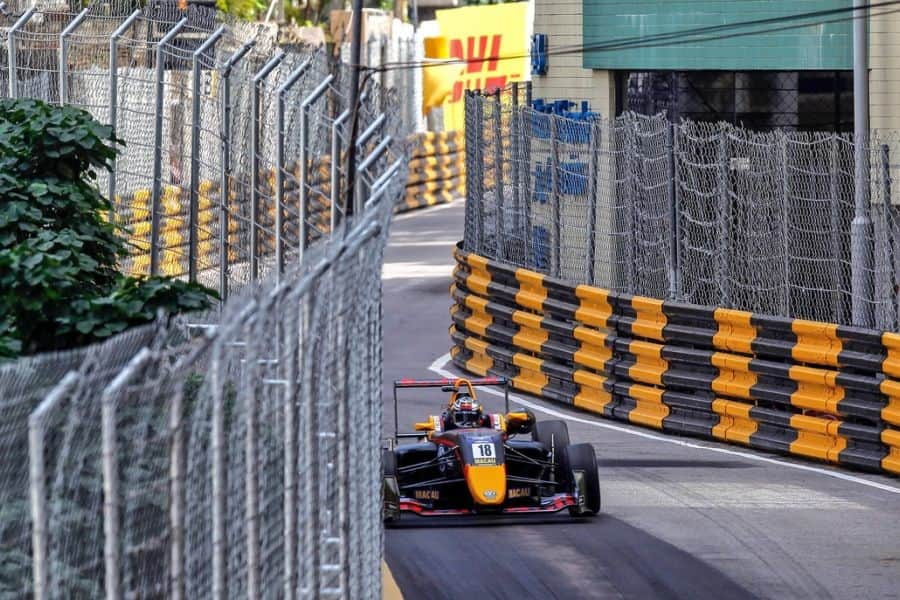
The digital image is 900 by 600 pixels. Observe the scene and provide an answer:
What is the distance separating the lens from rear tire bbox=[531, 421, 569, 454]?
12282 millimetres

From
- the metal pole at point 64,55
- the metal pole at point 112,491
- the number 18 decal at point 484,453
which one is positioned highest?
the metal pole at point 64,55

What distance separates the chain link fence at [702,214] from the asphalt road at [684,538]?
1630mm

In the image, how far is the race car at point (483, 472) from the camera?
38.3 ft

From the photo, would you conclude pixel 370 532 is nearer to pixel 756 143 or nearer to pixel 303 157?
pixel 303 157

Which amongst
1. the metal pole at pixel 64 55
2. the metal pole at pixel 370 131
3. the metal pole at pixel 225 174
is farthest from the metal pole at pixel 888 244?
the metal pole at pixel 64 55

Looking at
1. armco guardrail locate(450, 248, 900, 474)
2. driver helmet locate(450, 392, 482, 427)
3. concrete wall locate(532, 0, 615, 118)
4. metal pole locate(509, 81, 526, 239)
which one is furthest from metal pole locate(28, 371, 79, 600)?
concrete wall locate(532, 0, 615, 118)

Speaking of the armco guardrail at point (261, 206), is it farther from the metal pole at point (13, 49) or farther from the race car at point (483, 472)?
the race car at point (483, 472)

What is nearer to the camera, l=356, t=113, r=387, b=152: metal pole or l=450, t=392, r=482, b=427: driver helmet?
l=356, t=113, r=387, b=152: metal pole

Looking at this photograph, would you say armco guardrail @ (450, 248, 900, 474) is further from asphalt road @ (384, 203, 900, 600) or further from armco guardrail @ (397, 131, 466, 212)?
armco guardrail @ (397, 131, 466, 212)

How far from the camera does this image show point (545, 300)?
57.6ft

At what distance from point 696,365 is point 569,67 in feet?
25.0

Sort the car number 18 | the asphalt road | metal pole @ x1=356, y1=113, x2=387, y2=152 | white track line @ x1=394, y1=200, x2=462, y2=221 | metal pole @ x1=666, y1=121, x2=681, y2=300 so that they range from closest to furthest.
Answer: metal pole @ x1=356, y1=113, x2=387, y2=152 → the asphalt road → the car number 18 → metal pole @ x1=666, y1=121, x2=681, y2=300 → white track line @ x1=394, y1=200, x2=462, y2=221

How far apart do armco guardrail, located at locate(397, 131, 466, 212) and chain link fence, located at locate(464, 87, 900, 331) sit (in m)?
20.1

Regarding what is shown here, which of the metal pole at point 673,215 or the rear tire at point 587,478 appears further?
the metal pole at point 673,215
